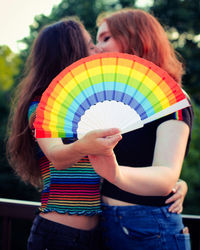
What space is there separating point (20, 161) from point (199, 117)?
6.29 meters

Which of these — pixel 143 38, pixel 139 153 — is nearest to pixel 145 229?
pixel 139 153

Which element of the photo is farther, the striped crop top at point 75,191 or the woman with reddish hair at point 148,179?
the striped crop top at point 75,191

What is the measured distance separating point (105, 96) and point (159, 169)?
281mm

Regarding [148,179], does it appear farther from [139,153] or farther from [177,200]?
[177,200]

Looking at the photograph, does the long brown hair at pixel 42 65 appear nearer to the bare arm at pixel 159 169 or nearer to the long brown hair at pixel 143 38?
the long brown hair at pixel 143 38

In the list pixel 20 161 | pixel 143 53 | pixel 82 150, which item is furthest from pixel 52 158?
pixel 143 53

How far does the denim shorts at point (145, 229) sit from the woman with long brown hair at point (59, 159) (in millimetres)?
97

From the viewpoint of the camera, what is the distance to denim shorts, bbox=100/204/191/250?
1.01 meters

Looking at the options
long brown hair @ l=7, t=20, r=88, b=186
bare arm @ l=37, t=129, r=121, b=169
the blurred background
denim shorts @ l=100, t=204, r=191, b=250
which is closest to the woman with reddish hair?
denim shorts @ l=100, t=204, r=191, b=250

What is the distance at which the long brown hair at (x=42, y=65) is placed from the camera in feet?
4.11

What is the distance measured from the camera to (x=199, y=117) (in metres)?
7.04

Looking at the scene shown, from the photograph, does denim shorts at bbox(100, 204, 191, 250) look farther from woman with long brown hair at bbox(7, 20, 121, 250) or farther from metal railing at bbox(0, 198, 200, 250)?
metal railing at bbox(0, 198, 200, 250)

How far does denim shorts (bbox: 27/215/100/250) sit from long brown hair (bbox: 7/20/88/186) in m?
0.36

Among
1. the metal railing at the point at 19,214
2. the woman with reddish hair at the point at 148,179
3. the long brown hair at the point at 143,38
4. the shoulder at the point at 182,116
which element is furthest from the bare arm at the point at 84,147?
the metal railing at the point at 19,214
